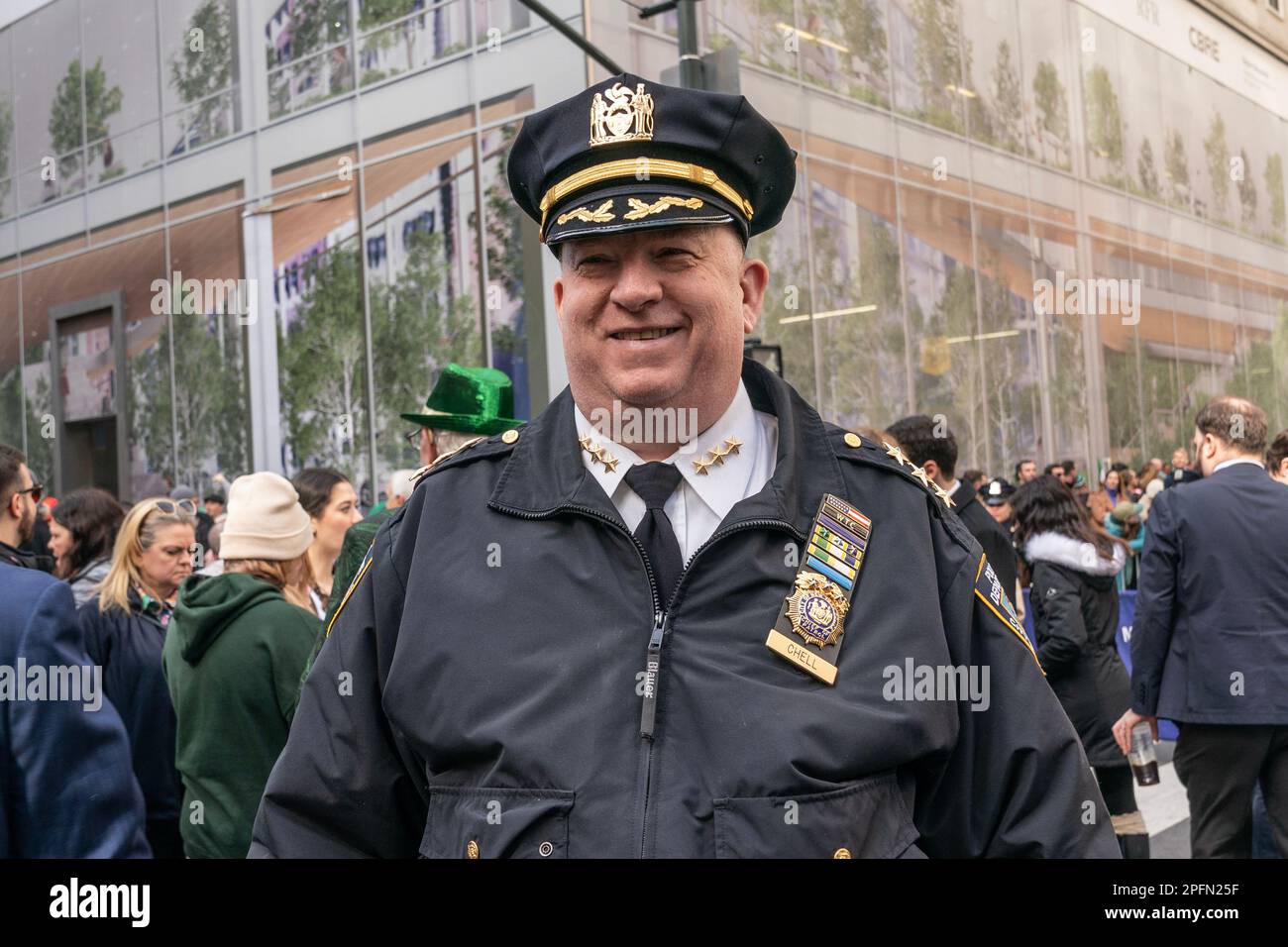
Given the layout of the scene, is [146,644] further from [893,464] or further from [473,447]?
[893,464]

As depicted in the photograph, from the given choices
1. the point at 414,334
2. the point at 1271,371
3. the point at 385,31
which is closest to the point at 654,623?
the point at 414,334

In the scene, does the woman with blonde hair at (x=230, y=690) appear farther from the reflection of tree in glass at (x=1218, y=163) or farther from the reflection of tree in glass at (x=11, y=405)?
the reflection of tree in glass at (x=1218, y=163)

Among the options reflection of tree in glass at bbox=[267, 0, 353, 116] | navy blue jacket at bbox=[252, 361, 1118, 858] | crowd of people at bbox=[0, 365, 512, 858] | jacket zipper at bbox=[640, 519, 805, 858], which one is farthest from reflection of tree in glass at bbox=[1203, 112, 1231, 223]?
jacket zipper at bbox=[640, 519, 805, 858]

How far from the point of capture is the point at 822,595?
1.92 m

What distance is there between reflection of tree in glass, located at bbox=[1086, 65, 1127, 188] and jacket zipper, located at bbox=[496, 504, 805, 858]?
75.3 ft

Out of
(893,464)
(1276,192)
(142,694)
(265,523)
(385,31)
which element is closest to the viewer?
(893,464)

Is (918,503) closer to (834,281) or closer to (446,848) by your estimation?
(446,848)

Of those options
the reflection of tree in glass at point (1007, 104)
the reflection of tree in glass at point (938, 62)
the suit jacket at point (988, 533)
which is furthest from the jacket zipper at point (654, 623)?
the reflection of tree in glass at point (1007, 104)

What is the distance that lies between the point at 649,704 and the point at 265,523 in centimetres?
306

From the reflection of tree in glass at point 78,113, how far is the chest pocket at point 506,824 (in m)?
19.5

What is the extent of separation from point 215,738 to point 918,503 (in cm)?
281

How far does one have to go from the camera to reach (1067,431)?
877 inches

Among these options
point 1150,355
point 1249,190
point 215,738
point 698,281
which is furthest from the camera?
point 1249,190

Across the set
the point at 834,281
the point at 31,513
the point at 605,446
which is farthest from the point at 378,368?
the point at 605,446
